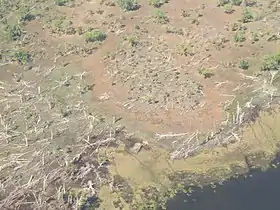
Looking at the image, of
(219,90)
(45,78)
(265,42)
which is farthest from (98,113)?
(265,42)

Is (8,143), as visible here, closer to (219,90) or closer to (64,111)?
(64,111)

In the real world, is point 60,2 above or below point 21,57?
above

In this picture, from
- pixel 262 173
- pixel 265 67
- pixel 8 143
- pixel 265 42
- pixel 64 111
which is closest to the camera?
pixel 262 173

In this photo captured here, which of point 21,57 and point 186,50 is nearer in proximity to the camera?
point 186,50

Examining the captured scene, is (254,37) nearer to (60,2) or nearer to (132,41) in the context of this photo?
(132,41)

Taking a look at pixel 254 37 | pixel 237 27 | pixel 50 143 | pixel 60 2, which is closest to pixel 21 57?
pixel 60 2

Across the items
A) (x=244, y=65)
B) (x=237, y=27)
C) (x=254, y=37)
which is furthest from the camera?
(x=237, y=27)
